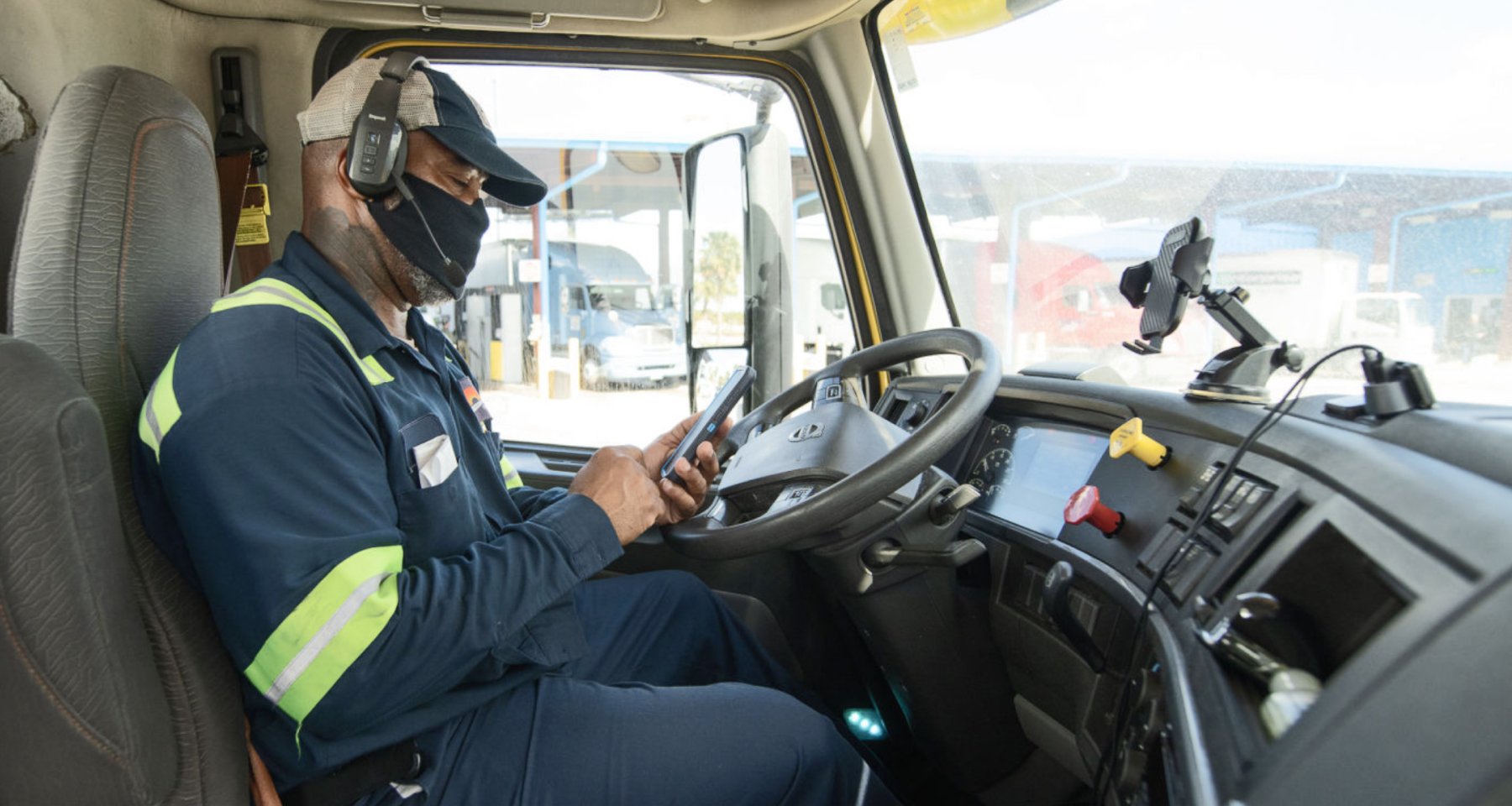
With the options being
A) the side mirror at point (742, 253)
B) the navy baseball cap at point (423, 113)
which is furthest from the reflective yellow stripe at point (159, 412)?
the side mirror at point (742, 253)

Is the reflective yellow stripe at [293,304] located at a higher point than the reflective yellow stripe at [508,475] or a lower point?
higher

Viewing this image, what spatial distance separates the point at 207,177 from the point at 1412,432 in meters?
1.48

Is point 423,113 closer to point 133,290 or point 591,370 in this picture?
point 133,290

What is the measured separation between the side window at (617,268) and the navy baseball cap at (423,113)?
2.20ft

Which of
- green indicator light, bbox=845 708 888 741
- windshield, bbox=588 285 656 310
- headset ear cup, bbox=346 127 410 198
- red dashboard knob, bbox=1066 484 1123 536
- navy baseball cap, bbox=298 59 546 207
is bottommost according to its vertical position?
green indicator light, bbox=845 708 888 741

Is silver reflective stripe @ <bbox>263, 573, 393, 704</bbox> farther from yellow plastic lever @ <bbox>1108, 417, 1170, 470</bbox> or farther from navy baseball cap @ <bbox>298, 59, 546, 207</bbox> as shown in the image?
yellow plastic lever @ <bbox>1108, 417, 1170, 470</bbox>

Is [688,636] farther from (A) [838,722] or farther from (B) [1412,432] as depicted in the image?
(B) [1412,432]

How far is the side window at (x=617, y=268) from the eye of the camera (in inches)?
93.7

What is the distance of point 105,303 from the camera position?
108 centimetres

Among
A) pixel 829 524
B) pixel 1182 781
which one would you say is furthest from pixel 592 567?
pixel 1182 781

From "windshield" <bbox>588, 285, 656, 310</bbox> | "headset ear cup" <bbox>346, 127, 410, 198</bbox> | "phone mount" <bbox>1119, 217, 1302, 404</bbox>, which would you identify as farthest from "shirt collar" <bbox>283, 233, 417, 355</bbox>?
"windshield" <bbox>588, 285, 656, 310</bbox>

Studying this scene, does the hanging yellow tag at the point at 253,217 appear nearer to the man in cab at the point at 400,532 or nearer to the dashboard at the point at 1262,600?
the man in cab at the point at 400,532

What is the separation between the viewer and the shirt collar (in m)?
1.22

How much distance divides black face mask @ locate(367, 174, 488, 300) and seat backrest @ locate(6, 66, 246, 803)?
0.25 metres
